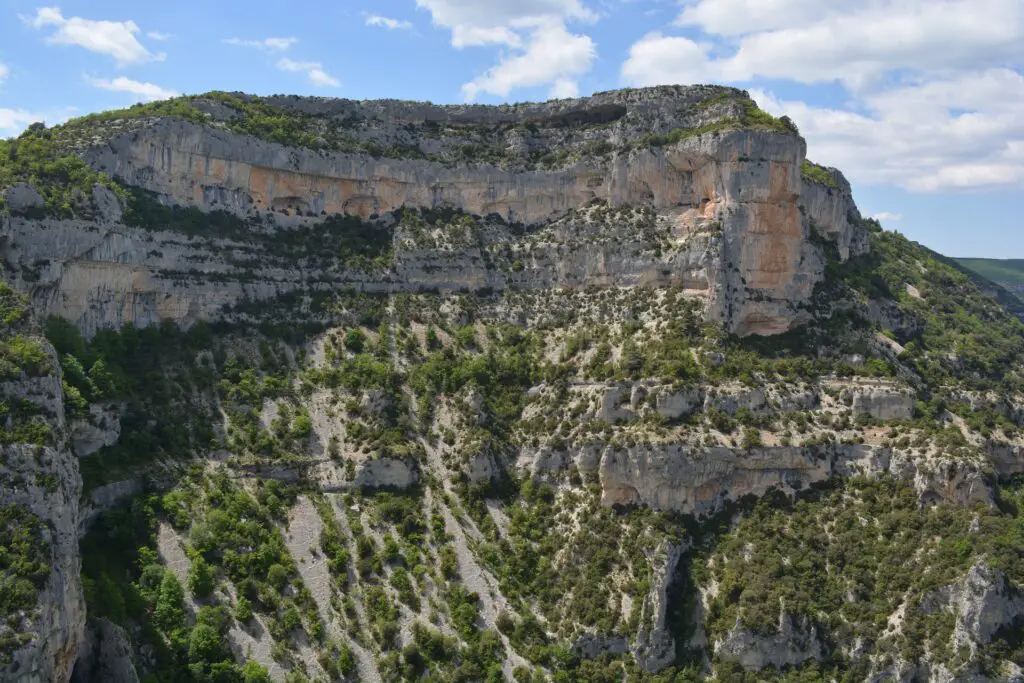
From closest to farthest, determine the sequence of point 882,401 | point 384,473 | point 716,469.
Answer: point 716,469 → point 882,401 → point 384,473

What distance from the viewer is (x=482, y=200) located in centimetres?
9100

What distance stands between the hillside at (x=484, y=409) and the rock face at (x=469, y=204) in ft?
0.98

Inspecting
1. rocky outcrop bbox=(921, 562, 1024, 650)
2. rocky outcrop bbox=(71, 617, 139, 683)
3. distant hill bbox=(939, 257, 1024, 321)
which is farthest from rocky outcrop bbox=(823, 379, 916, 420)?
distant hill bbox=(939, 257, 1024, 321)

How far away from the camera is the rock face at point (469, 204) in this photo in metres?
72.3

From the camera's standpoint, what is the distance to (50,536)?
146ft

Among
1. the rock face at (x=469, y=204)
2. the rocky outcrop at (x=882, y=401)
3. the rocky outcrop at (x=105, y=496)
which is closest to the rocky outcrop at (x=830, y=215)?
the rock face at (x=469, y=204)

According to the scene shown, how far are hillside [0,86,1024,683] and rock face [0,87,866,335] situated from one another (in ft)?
0.98

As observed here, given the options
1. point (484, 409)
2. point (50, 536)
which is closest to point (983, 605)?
point (484, 409)

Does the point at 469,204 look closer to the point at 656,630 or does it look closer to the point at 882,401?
the point at 882,401

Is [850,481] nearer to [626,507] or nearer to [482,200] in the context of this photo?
[626,507]

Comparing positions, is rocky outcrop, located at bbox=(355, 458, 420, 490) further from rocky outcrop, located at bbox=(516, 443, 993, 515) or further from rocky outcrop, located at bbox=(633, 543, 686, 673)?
rocky outcrop, located at bbox=(633, 543, 686, 673)

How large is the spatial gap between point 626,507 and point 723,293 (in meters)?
19.6

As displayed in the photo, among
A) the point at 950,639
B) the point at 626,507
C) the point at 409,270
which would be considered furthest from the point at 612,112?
the point at 950,639

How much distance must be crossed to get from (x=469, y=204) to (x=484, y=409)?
988 inches
